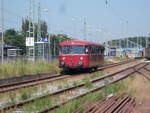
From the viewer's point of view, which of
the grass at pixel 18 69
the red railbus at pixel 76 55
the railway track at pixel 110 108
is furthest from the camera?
the red railbus at pixel 76 55

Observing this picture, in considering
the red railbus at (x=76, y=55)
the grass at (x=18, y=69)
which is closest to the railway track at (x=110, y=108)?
the grass at (x=18, y=69)

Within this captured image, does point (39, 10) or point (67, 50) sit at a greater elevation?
point (39, 10)

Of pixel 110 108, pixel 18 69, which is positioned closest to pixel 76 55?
pixel 18 69

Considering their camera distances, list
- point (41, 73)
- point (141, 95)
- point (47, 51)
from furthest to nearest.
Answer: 1. point (47, 51)
2. point (41, 73)
3. point (141, 95)

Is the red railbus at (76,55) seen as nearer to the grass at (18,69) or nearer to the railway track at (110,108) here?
the grass at (18,69)

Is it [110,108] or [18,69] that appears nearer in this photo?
[110,108]

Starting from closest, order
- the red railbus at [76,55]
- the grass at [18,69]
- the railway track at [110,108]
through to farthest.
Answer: the railway track at [110,108] < the grass at [18,69] < the red railbus at [76,55]

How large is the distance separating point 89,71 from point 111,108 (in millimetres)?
21580

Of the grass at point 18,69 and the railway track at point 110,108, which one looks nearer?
the railway track at point 110,108

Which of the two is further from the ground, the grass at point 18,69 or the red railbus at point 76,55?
the red railbus at point 76,55

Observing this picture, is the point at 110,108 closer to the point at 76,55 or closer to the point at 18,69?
the point at 18,69

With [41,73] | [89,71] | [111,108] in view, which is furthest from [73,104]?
[89,71]

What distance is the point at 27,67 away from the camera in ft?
93.2

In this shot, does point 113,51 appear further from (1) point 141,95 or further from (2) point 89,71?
(1) point 141,95
